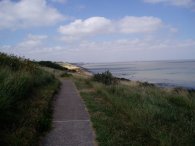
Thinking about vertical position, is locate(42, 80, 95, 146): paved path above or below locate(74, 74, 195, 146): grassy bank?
below

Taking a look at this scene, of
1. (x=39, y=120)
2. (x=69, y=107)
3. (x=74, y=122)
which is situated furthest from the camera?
(x=69, y=107)

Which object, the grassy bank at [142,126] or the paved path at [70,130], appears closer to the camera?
the grassy bank at [142,126]

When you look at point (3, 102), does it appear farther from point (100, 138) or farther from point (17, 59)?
point (17, 59)

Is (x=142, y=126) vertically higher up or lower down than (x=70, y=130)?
higher up

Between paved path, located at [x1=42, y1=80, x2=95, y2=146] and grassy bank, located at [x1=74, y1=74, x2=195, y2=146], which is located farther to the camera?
paved path, located at [x1=42, y1=80, x2=95, y2=146]

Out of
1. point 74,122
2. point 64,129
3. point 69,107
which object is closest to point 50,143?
point 64,129

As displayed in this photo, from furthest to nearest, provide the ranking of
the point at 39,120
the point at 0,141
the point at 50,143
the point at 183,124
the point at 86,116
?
the point at 86,116, the point at 39,120, the point at 183,124, the point at 50,143, the point at 0,141

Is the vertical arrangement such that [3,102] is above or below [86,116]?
above

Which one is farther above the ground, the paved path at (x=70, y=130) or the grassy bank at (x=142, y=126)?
the grassy bank at (x=142, y=126)

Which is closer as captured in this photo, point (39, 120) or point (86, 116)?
point (39, 120)

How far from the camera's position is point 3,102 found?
298 inches

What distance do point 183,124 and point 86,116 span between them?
3.73m

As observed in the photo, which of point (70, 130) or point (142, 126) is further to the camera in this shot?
point (70, 130)

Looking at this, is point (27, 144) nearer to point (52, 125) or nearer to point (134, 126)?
point (52, 125)
